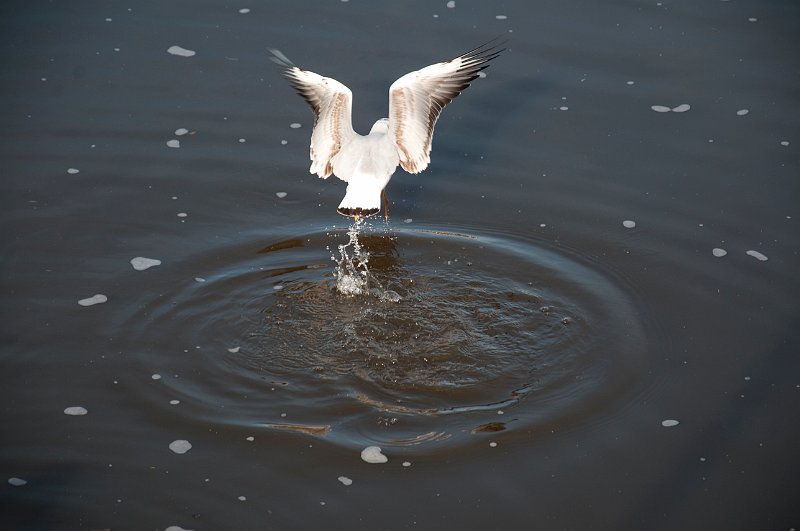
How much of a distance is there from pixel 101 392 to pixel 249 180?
8.44 feet

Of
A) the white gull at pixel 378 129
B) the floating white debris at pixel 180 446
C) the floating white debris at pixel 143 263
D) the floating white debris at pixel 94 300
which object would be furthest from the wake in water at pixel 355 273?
the floating white debris at pixel 180 446

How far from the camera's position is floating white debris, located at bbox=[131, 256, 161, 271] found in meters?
6.55

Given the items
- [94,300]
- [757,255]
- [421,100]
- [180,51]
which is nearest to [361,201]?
[421,100]

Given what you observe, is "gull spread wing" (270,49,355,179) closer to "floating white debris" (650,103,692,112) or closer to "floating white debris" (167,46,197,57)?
"floating white debris" (167,46,197,57)

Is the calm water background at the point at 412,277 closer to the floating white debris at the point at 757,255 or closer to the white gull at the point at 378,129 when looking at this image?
the floating white debris at the point at 757,255

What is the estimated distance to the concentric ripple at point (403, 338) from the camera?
5336 mm

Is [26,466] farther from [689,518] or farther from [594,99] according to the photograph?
[594,99]

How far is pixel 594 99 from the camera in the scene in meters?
8.54

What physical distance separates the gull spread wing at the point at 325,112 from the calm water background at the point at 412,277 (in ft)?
1.61

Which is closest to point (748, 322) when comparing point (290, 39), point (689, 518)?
point (689, 518)

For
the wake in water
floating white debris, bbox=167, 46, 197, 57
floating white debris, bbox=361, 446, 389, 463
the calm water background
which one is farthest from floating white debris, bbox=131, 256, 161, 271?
floating white debris, bbox=167, 46, 197, 57

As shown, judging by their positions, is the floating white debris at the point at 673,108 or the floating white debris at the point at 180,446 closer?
the floating white debris at the point at 180,446

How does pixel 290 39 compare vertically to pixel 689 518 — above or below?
above

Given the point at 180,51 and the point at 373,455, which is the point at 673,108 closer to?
the point at 180,51
